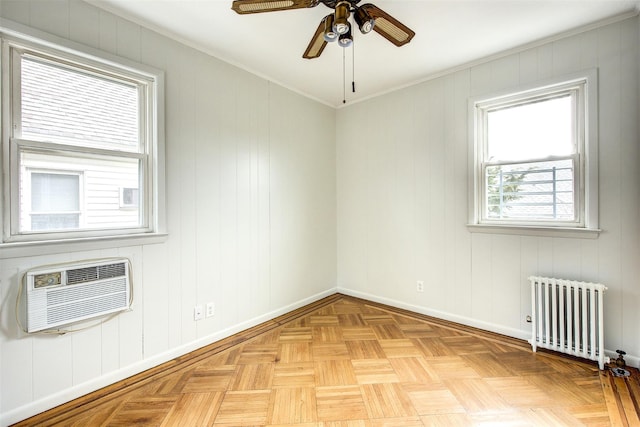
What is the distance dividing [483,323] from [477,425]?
135 cm

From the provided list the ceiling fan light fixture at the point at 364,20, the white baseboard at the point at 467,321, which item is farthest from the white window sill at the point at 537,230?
the ceiling fan light fixture at the point at 364,20

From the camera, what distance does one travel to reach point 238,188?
2.72 meters

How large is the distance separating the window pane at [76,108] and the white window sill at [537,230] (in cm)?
303

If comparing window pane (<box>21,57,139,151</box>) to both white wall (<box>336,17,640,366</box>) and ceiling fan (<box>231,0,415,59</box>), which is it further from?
white wall (<box>336,17,640,366</box>)

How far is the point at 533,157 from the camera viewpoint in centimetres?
248

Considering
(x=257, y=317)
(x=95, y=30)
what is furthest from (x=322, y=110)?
(x=257, y=317)

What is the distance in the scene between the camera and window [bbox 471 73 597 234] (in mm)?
2232

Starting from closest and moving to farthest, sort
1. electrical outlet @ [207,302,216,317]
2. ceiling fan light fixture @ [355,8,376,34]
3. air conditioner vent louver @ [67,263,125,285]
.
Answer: ceiling fan light fixture @ [355,8,376,34]
air conditioner vent louver @ [67,263,125,285]
electrical outlet @ [207,302,216,317]

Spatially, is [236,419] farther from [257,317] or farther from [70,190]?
[70,190]

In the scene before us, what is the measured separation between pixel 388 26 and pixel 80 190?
7.34 feet

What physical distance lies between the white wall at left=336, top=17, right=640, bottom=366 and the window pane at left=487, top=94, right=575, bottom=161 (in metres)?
0.21

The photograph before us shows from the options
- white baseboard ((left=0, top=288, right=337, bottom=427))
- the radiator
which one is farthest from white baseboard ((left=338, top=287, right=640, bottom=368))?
white baseboard ((left=0, top=288, right=337, bottom=427))

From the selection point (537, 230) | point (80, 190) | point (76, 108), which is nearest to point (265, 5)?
point (76, 108)

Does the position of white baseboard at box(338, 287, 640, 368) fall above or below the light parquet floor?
above
